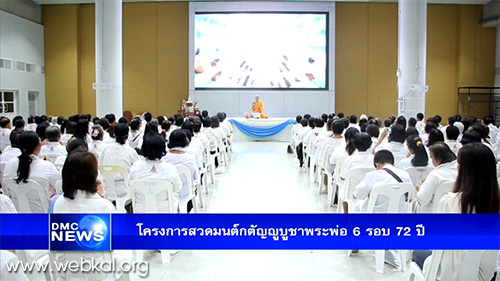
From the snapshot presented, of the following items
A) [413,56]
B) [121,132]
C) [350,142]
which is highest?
[413,56]

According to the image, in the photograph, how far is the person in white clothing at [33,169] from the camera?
4.11m

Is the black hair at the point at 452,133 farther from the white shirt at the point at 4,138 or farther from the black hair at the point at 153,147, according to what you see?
the white shirt at the point at 4,138

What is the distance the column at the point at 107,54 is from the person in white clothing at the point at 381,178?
33.5 ft

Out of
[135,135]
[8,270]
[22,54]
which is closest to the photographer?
[8,270]

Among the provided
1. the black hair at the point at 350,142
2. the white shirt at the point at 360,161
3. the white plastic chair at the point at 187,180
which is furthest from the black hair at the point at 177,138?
the black hair at the point at 350,142

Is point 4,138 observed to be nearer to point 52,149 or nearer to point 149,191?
point 52,149

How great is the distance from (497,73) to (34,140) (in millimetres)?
17115

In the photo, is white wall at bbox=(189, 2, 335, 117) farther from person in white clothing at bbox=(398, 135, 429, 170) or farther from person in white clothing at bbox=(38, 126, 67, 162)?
person in white clothing at bbox=(398, 135, 429, 170)

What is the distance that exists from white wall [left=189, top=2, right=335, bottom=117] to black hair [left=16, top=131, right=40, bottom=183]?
13.5 metres

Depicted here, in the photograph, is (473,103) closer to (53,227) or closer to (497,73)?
(497,73)

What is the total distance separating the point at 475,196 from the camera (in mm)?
2771

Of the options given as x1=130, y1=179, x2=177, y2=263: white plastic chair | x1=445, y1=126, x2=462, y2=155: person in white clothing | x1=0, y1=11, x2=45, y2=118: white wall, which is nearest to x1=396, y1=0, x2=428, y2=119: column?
x1=445, y1=126, x2=462, y2=155: person in white clothing

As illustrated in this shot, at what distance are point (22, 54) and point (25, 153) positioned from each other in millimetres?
13726

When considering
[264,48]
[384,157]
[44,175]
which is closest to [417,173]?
A: [384,157]
